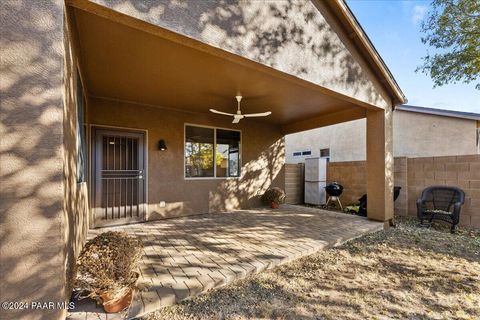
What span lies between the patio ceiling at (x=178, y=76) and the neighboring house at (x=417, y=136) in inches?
216

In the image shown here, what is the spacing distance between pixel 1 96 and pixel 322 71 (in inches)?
150

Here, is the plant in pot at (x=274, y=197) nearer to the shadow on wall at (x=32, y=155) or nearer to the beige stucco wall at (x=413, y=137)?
the shadow on wall at (x=32, y=155)

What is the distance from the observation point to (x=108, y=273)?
6.29ft

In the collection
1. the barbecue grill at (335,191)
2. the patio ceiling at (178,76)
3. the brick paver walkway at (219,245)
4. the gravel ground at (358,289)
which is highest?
the patio ceiling at (178,76)

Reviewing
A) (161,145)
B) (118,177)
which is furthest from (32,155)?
(161,145)

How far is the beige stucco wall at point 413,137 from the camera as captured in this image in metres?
8.44

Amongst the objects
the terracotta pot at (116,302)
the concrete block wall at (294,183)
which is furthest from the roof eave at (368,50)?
the terracotta pot at (116,302)

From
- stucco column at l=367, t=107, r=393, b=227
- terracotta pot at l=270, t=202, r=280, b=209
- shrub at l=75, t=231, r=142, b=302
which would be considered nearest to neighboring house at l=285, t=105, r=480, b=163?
stucco column at l=367, t=107, r=393, b=227

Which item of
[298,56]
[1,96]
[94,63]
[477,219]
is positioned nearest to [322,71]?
[298,56]

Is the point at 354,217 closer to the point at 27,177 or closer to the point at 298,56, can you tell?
the point at 298,56

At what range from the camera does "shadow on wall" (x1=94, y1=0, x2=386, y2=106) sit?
92.0 inches

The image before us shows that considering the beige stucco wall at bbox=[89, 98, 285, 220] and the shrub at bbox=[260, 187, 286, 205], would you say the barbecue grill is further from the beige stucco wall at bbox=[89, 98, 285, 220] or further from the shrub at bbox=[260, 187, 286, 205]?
the beige stucco wall at bbox=[89, 98, 285, 220]

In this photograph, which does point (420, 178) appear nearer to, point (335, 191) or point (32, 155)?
point (335, 191)

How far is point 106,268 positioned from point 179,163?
3.88 meters
